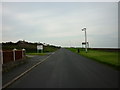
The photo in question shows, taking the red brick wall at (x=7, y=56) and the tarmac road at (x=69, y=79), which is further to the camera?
the red brick wall at (x=7, y=56)

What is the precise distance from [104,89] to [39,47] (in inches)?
1869

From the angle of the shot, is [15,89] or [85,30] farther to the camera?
[85,30]

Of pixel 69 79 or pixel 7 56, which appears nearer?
pixel 69 79

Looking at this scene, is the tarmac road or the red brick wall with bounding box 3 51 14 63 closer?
the tarmac road

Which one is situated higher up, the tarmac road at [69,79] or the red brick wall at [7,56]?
the red brick wall at [7,56]

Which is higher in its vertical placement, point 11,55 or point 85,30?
point 85,30

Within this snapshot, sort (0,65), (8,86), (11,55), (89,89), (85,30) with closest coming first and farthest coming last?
(89,89)
(8,86)
(0,65)
(11,55)
(85,30)

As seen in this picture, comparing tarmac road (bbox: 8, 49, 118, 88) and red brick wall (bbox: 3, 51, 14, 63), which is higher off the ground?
red brick wall (bbox: 3, 51, 14, 63)

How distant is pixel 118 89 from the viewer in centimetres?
739

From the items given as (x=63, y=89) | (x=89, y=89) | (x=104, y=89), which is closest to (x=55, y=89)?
(x=63, y=89)

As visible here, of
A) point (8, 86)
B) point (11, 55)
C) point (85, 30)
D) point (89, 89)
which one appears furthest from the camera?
point (85, 30)

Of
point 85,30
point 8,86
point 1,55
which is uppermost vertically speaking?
point 85,30

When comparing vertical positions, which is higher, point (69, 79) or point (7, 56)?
point (7, 56)

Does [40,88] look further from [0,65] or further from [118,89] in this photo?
[0,65]
